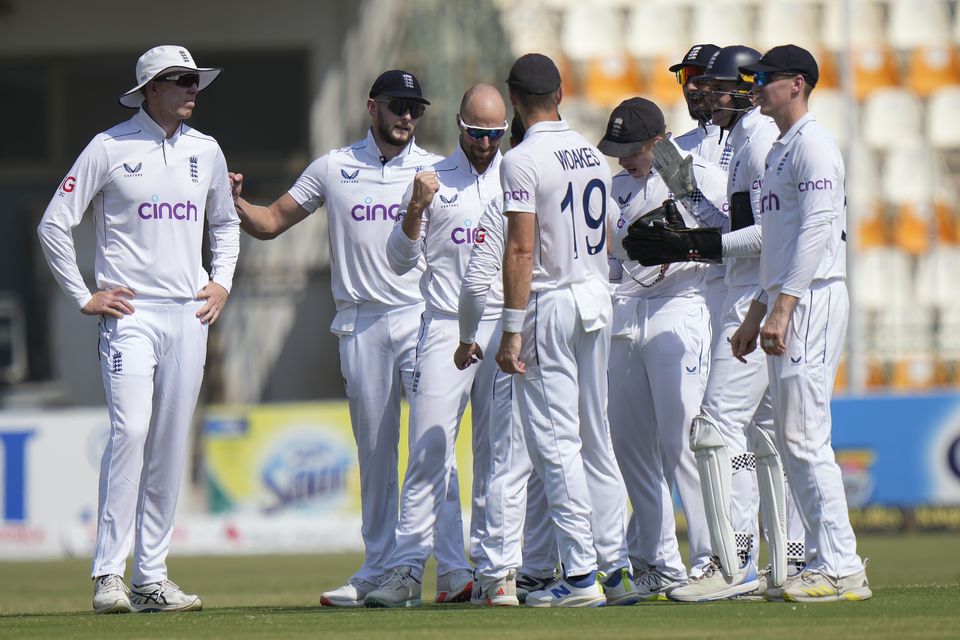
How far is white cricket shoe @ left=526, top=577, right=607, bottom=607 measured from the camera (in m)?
6.66

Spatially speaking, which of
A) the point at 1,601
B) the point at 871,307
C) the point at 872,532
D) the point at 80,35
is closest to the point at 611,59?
the point at 871,307

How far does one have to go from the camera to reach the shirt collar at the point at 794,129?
21.9 feet

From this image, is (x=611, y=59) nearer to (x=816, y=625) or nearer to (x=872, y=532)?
(x=872, y=532)

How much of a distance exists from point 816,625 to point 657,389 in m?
1.82

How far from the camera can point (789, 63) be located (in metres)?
6.69

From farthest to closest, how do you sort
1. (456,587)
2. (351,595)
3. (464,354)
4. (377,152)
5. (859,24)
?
(859,24), (377,152), (456,587), (351,595), (464,354)

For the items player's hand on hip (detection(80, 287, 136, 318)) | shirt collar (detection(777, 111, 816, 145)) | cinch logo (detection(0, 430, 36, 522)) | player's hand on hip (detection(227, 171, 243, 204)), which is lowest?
cinch logo (detection(0, 430, 36, 522))

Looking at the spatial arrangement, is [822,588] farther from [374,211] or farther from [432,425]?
[374,211]

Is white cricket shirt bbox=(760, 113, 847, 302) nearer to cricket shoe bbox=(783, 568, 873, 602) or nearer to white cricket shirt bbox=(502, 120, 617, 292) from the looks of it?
white cricket shirt bbox=(502, 120, 617, 292)

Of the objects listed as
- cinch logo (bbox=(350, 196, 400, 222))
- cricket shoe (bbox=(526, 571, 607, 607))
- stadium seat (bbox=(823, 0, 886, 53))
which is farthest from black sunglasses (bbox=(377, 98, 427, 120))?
stadium seat (bbox=(823, 0, 886, 53))

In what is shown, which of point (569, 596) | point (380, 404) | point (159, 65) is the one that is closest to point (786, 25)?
point (380, 404)

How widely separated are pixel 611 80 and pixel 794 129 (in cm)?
1490

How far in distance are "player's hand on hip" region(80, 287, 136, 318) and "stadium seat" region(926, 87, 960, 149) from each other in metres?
16.7

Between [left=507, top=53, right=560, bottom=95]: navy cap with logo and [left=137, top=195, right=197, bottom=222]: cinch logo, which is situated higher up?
[left=507, top=53, right=560, bottom=95]: navy cap with logo
